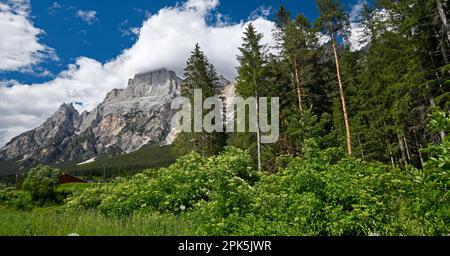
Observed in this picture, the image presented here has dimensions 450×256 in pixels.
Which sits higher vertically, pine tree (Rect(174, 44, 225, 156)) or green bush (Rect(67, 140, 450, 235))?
pine tree (Rect(174, 44, 225, 156))

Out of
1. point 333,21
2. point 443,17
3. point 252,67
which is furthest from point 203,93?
point 443,17

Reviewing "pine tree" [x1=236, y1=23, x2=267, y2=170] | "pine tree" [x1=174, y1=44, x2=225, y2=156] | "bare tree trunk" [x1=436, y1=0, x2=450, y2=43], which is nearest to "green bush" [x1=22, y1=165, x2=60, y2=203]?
"pine tree" [x1=174, y1=44, x2=225, y2=156]

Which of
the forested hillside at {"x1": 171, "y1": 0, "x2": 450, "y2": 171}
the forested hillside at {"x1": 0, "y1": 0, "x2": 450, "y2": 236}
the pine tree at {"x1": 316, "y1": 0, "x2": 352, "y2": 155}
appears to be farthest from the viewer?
the pine tree at {"x1": 316, "y1": 0, "x2": 352, "y2": 155}

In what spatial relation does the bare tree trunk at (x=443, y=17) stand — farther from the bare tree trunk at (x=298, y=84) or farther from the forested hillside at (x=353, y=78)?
the bare tree trunk at (x=298, y=84)

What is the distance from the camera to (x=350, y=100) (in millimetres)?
28844

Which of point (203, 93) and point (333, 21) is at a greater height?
point (333, 21)

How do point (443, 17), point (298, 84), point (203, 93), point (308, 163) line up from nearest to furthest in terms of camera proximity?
point (308, 163) → point (443, 17) → point (298, 84) → point (203, 93)

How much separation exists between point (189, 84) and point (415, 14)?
20.5m

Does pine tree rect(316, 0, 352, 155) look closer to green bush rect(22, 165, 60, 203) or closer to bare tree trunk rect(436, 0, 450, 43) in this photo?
bare tree trunk rect(436, 0, 450, 43)

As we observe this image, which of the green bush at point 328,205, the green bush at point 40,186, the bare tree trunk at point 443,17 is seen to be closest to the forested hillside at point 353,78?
the bare tree trunk at point 443,17

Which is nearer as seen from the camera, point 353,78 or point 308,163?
point 308,163

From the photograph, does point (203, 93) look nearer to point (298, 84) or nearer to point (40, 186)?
point (298, 84)
